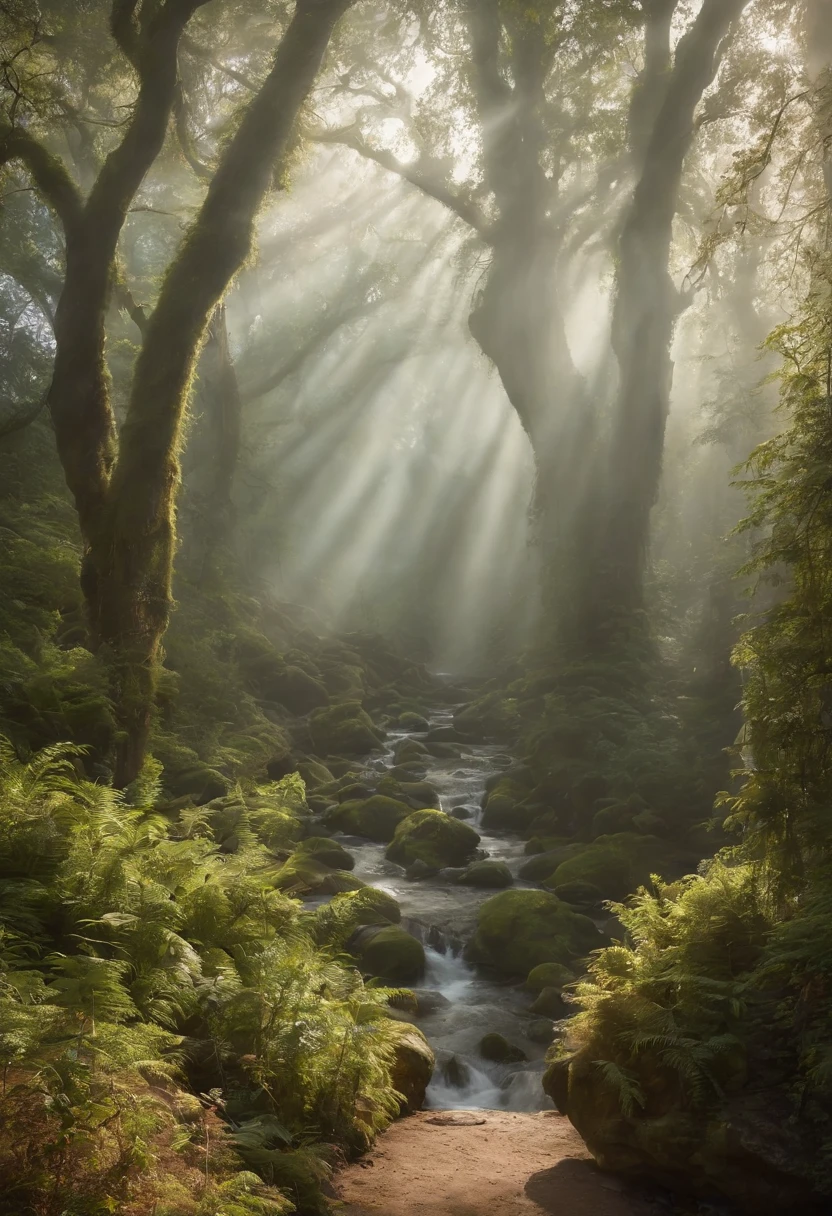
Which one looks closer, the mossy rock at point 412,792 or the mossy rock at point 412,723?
the mossy rock at point 412,792

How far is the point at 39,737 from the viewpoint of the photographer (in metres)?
9.12

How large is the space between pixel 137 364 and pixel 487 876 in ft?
29.6

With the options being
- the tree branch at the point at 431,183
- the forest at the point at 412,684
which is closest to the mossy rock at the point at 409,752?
the forest at the point at 412,684

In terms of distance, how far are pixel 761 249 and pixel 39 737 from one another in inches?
1339

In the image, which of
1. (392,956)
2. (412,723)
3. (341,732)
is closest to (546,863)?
(392,956)

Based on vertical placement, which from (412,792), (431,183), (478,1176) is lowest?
(478,1176)

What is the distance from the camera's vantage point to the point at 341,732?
20.0 metres

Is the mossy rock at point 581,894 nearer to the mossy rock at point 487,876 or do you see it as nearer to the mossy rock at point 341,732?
the mossy rock at point 487,876

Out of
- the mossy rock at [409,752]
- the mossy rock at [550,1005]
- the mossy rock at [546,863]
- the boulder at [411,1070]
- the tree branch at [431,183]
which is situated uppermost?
the tree branch at [431,183]

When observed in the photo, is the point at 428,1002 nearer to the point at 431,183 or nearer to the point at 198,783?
the point at 198,783

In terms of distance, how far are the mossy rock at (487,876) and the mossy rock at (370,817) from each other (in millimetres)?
2134

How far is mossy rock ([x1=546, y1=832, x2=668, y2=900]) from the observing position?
12.1 metres

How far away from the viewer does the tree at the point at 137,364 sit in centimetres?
1022

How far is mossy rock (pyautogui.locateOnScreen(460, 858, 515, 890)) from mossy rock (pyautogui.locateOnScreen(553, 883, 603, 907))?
1.14 m
